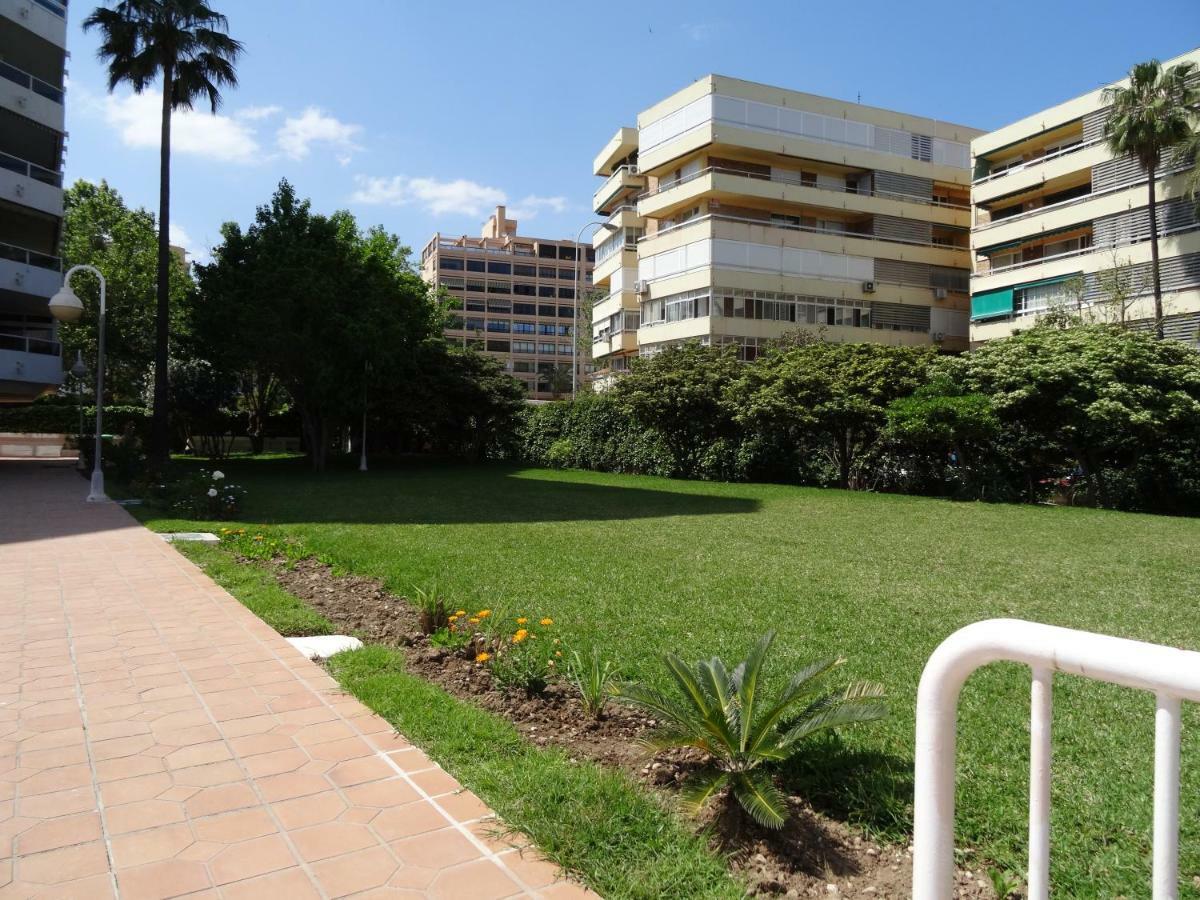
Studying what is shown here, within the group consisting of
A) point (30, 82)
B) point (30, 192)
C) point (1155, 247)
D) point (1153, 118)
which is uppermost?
point (1153, 118)

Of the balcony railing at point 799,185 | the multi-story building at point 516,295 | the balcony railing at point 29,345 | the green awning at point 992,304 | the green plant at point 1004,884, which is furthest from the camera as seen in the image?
the multi-story building at point 516,295

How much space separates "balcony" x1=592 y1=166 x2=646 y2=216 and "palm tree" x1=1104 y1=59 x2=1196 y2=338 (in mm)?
21682

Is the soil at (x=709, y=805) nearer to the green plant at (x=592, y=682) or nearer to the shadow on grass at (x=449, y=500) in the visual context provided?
the green plant at (x=592, y=682)

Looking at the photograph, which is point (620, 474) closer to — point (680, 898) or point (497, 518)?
point (497, 518)

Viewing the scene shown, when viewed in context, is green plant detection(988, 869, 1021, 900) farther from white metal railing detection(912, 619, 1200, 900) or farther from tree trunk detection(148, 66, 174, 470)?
tree trunk detection(148, 66, 174, 470)

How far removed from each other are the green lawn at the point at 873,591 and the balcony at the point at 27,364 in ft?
40.2

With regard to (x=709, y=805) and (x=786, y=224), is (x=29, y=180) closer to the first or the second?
(x=709, y=805)

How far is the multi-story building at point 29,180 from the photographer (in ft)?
78.2

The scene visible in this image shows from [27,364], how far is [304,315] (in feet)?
29.8

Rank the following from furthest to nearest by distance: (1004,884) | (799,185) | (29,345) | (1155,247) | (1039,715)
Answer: (799,185)
(1155,247)
(29,345)
(1004,884)
(1039,715)

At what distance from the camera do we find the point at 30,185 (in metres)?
24.3

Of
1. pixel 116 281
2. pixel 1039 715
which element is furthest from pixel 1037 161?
pixel 116 281

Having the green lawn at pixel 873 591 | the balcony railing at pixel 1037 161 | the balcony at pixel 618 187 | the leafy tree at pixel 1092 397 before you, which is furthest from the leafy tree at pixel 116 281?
the balcony railing at pixel 1037 161

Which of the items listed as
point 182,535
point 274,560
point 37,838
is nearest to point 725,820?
point 37,838
